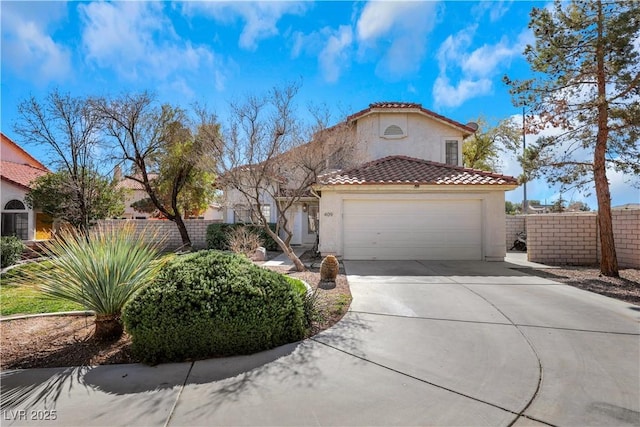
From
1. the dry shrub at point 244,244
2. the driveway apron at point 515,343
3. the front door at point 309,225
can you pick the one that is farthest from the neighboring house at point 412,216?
the front door at point 309,225

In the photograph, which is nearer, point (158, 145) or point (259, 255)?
point (259, 255)

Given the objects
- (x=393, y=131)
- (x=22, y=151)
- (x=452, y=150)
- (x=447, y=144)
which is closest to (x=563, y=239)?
(x=452, y=150)

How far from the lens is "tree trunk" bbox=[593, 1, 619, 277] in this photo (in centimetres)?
934

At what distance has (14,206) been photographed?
22531 mm

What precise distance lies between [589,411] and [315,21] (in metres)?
11.4

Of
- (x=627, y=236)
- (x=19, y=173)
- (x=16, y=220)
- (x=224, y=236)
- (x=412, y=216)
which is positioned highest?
(x=19, y=173)

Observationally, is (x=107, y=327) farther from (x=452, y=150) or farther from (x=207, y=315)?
(x=452, y=150)

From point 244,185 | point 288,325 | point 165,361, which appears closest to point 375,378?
point 288,325

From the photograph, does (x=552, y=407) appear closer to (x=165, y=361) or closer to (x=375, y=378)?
(x=375, y=378)

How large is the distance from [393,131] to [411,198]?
6.77 metres

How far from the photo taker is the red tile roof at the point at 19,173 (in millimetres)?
22172

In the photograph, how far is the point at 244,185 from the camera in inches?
405

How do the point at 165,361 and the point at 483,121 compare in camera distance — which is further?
the point at 483,121

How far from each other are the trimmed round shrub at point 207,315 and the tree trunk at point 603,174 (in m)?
10.4
